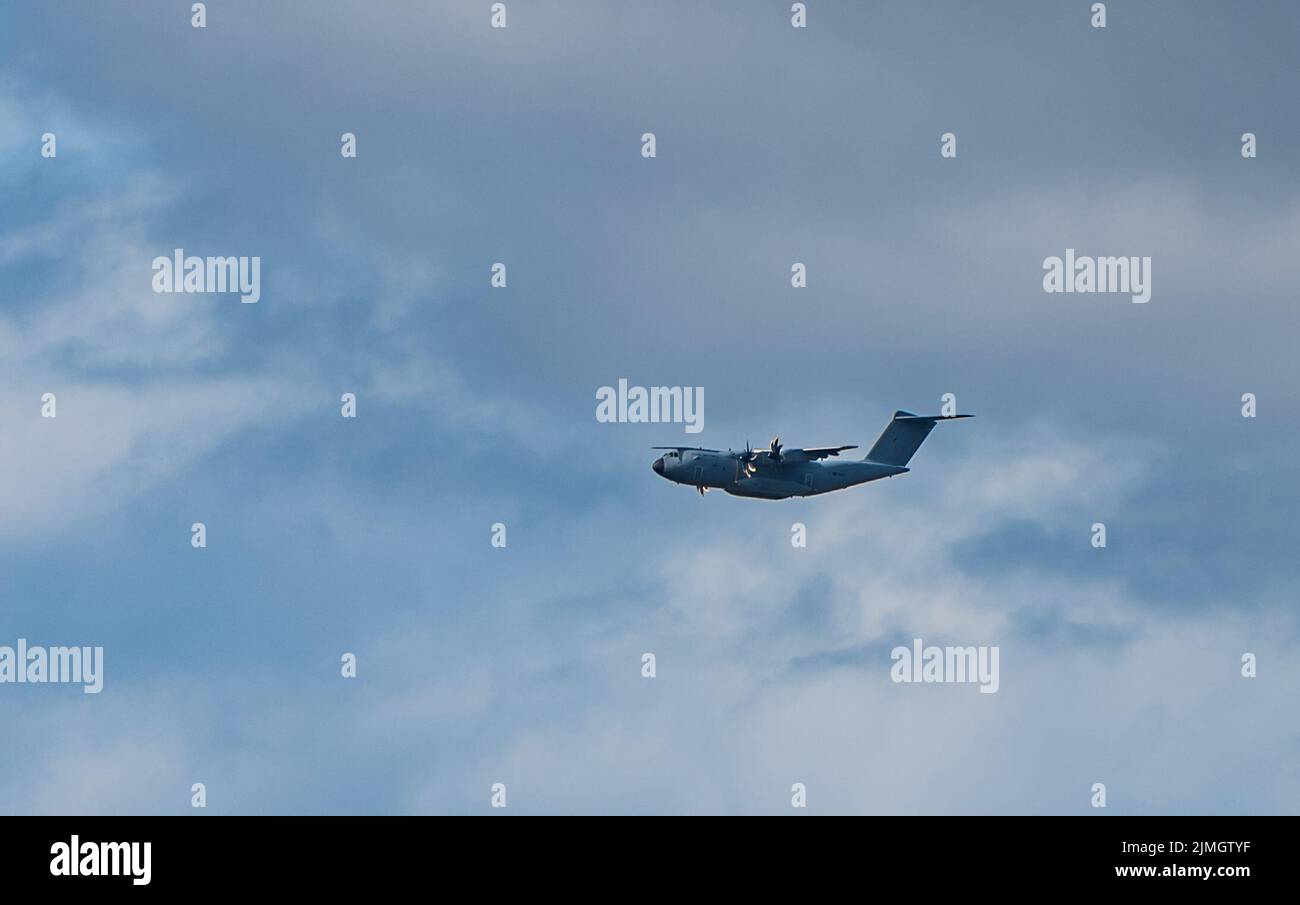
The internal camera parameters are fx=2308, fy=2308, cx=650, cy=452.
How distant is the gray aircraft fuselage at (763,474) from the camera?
186 meters

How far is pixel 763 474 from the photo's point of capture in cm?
18800

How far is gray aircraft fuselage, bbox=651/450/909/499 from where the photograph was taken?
185625mm
